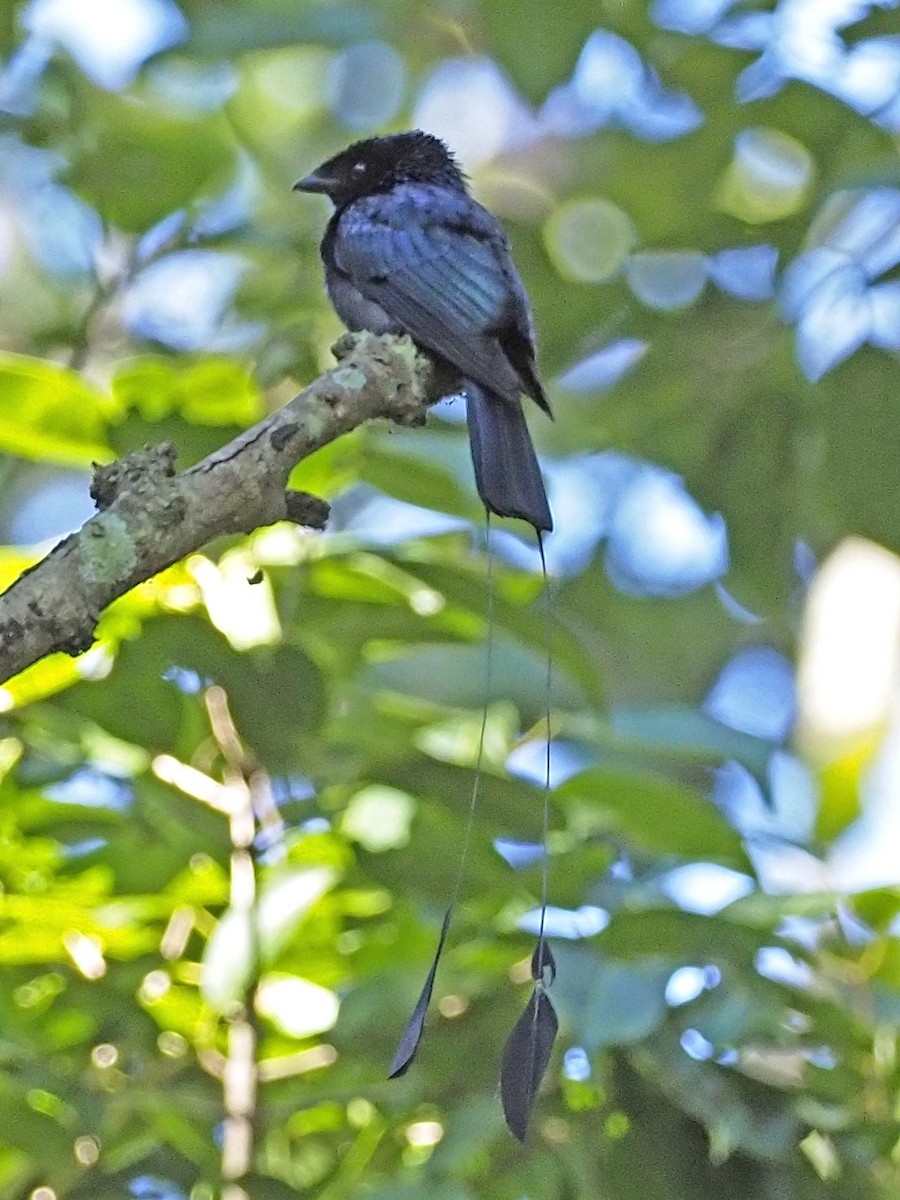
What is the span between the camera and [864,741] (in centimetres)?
322

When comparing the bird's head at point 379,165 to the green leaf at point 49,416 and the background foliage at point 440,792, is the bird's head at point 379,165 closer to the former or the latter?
the background foliage at point 440,792

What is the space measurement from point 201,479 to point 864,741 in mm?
1704

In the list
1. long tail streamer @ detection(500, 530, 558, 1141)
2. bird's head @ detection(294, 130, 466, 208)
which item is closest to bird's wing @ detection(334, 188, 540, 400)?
bird's head @ detection(294, 130, 466, 208)

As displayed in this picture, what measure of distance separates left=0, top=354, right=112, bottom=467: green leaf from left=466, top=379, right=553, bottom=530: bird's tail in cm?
61

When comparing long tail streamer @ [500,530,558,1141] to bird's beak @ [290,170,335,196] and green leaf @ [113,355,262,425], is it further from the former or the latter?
bird's beak @ [290,170,335,196]

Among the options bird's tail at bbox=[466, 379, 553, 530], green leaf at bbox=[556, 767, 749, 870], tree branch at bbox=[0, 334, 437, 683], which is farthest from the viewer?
green leaf at bbox=[556, 767, 749, 870]

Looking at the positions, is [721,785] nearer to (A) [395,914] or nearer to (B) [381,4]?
(A) [395,914]

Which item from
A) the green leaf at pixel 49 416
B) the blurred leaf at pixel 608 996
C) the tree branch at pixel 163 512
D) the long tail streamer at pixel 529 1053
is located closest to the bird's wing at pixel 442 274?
the tree branch at pixel 163 512

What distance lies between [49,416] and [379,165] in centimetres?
159

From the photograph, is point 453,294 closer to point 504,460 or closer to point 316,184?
point 504,460

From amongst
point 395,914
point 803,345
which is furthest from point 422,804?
point 803,345

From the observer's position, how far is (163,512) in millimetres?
1973

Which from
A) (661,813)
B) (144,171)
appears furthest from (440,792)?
(144,171)

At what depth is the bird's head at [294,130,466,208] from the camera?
12.6 ft
